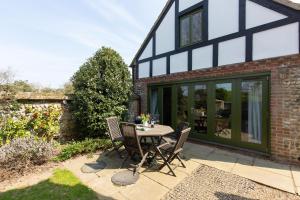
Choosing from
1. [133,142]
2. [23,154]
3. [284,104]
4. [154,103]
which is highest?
[284,104]

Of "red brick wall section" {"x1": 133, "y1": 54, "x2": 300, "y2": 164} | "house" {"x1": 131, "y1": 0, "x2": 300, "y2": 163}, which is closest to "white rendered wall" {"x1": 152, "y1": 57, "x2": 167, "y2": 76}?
"house" {"x1": 131, "y1": 0, "x2": 300, "y2": 163}

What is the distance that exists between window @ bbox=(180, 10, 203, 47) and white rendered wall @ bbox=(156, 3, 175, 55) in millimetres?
431

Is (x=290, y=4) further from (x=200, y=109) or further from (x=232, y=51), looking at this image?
(x=200, y=109)

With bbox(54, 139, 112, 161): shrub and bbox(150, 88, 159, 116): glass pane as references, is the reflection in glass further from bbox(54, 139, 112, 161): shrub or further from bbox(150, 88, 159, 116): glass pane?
bbox(54, 139, 112, 161): shrub

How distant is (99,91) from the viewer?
6180mm

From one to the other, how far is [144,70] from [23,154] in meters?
6.10

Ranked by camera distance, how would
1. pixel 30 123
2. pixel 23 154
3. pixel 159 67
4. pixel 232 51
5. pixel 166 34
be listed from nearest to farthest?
1. pixel 23 154
2. pixel 30 123
3. pixel 232 51
4. pixel 166 34
5. pixel 159 67

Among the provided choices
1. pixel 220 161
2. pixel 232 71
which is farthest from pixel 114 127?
pixel 232 71

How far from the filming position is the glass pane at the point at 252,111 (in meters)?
5.06

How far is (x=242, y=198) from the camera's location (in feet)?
9.87

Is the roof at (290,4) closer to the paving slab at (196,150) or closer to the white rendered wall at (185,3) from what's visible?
the white rendered wall at (185,3)

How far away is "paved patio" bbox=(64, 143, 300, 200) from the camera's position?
3232 millimetres

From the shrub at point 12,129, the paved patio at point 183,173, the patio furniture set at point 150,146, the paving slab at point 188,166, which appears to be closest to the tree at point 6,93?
the shrub at point 12,129

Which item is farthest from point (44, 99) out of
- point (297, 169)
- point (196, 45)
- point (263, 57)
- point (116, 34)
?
point (297, 169)
